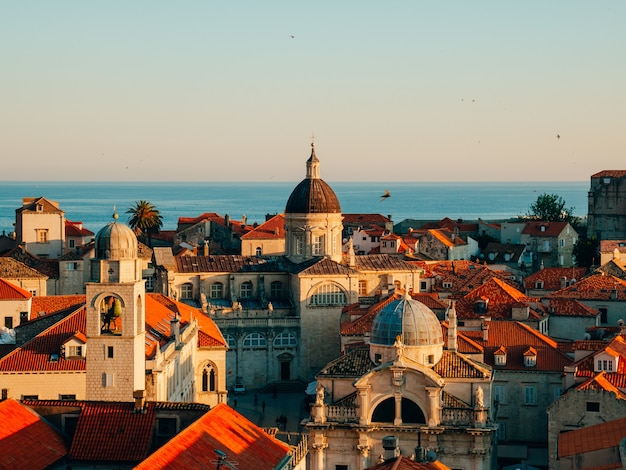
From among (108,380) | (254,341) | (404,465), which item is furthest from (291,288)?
(404,465)

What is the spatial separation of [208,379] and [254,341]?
12.9 m

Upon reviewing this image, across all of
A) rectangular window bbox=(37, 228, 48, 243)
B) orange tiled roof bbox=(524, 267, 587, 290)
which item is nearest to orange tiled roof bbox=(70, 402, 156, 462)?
orange tiled roof bbox=(524, 267, 587, 290)

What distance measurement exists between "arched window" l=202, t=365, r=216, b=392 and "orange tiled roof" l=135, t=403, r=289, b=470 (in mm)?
23089

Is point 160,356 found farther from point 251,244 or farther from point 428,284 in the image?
point 251,244

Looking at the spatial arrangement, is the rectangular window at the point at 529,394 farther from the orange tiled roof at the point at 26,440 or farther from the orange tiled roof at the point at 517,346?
the orange tiled roof at the point at 26,440

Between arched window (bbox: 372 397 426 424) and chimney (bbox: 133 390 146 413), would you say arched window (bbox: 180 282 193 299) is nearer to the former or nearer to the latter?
arched window (bbox: 372 397 426 424)

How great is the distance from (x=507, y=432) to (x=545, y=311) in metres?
14.9

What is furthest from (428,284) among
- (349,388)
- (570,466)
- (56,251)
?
(570,466)

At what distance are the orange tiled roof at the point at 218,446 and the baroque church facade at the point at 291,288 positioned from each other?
3561cm

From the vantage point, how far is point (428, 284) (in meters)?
89.7

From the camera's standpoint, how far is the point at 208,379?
6550cm

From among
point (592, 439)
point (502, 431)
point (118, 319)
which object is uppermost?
point (118, 319)

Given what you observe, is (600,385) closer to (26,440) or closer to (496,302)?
(496,302)

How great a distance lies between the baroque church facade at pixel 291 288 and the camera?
257 ft
